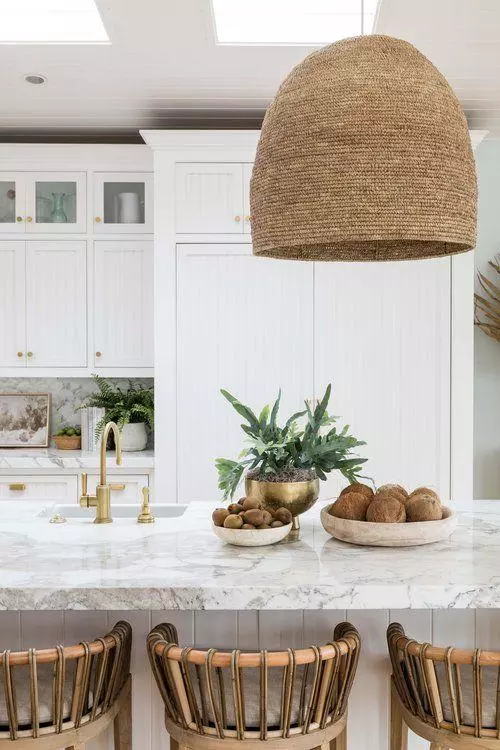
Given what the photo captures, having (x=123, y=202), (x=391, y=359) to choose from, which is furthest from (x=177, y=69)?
(x=391, y=359)

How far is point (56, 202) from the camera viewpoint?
12.6ft

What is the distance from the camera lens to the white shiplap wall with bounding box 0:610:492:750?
179 centimetres

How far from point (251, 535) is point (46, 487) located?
7.26 ft

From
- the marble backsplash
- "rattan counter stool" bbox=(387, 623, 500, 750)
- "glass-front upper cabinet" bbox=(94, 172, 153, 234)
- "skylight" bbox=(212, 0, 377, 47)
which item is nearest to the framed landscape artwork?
the marble backsplash

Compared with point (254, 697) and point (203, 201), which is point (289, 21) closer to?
point (203, 201)

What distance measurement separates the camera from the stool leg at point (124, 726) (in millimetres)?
1716

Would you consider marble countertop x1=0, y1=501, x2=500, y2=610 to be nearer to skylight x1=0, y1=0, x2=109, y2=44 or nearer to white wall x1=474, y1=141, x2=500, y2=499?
skylight x1=0, y1=0, x2=109, y2=44

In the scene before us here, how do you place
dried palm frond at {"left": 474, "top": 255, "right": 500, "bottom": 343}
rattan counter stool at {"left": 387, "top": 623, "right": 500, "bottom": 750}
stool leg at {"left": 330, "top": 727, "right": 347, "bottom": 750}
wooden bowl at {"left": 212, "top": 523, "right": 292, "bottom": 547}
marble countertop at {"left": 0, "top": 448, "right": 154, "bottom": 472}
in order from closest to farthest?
1. rattan counter stool at {"left": 387, "top": 623, "right": 500, "bottom": 750}
2. stool leg at {"left": 330, "top": 727, "right": 347, "bottom": 750}
3. wooden bowl at {"left": 212, "top": 523, "right": 292, "bottom": 547}
4. marble countertop at {"left": 0, "top": 448, "right": 154, "bottom": 472}
5. dried palm frond at {"left": 474, "top": 255, "right": 500, "bottom": 343}

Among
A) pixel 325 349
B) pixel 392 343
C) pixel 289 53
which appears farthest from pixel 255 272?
pixel 289 53

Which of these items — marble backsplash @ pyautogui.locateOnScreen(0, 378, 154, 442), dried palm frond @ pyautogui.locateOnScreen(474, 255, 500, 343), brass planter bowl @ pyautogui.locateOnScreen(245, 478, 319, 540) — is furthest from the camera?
marble backsplash @ pyautogui.locateOnScreen(0, 378, 154, 442)

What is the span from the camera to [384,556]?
1.73m

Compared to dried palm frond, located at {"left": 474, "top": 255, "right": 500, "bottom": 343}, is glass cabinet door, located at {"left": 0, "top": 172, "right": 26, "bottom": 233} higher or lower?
higher

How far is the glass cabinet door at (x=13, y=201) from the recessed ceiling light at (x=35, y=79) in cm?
66

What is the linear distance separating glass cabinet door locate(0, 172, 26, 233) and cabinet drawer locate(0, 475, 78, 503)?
53.1 inches
